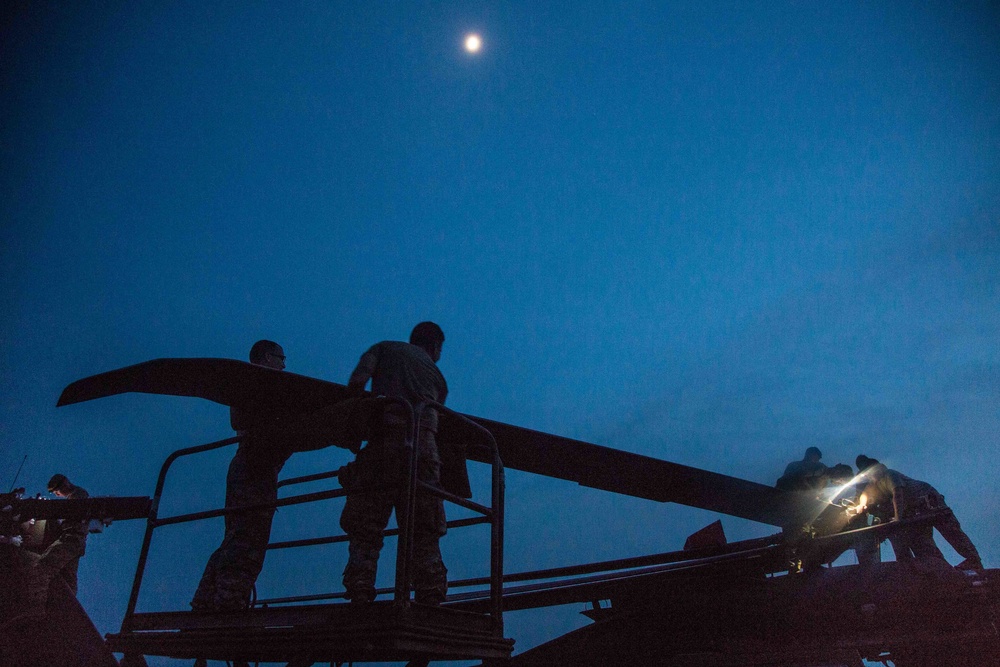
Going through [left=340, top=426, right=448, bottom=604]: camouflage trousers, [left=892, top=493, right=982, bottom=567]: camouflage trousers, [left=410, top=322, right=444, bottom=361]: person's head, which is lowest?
[left=340, top=426, right=448, bottom=604]: camouflage trousers

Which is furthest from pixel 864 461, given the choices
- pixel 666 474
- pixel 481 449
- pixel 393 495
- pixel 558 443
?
pixel 393 495

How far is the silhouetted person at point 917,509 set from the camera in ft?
20.9

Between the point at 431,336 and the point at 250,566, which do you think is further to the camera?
the point at 431,336

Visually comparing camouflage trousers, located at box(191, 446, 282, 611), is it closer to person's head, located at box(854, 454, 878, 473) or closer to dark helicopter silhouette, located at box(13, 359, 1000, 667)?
dark helicopter silhouette, located at box(13, 359, 1000, 667)

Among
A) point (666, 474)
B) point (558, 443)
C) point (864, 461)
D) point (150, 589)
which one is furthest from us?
point (150, 589)

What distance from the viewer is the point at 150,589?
136m

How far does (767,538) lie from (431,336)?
3.58 metres

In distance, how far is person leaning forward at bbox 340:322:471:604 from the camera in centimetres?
330

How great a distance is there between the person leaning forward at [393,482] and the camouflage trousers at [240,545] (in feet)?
2.23

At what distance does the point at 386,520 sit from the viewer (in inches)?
139

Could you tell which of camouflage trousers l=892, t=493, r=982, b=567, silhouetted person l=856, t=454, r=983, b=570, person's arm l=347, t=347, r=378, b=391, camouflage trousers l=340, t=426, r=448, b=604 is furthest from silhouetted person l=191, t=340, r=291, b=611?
silhouetted person l=856, t=454, r=983, b=570

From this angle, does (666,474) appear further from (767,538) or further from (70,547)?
(70,547)

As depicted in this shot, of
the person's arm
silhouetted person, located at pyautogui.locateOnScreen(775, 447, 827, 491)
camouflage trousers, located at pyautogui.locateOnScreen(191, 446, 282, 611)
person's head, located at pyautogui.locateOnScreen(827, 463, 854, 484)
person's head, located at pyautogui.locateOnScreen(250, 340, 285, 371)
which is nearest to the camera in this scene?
the person's arm

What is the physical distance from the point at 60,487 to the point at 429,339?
19.8 ft
